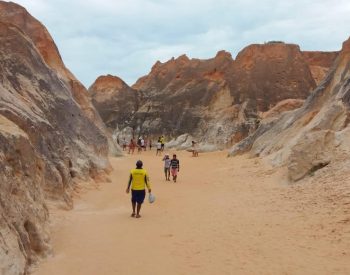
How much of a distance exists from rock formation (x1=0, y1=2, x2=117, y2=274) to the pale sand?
617mm

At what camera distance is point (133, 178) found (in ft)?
39.8

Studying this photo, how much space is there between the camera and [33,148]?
9.62 m

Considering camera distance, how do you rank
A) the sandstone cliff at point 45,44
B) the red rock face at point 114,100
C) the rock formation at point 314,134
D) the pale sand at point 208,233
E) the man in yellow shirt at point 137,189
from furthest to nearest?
1. the red rock face at point 114,100
2. the sandstone cliff at point 45,44
3. the rock formation at point 314,134
4. the man in yellow shirt at point 137,189
5. the pale sand at point 208,233

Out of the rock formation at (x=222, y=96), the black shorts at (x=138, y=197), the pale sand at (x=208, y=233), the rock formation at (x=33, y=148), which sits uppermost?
the rock formation at (x=222, y=96)

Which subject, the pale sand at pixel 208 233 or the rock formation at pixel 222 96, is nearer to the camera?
the pale sand at pixel 208 233

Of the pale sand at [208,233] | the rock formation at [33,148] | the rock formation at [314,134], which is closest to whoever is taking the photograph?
the rock formation at [33,148]

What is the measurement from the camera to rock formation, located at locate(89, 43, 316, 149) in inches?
1645

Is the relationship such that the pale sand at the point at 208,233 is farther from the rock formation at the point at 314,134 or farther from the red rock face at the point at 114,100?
the red rock face at the point at 114,100

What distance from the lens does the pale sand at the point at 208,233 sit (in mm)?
7938

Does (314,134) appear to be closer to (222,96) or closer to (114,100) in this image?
(222,96)

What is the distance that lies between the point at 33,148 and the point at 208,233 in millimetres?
3994

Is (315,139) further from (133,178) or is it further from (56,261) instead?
(56,261)

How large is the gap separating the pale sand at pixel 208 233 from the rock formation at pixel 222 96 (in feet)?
82.6

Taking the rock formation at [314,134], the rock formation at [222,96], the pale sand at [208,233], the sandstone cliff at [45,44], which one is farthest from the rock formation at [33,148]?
the rock formation at [222,96]
